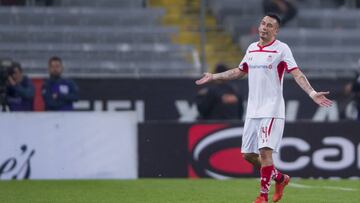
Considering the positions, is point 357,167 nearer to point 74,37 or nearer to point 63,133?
point 63,133

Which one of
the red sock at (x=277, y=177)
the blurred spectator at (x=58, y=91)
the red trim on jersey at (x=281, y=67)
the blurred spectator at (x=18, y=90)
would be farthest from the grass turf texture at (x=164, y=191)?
the blurred spectator at (x=18, y=90)

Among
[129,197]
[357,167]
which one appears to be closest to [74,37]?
[357,167]

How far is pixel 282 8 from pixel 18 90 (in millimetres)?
7590

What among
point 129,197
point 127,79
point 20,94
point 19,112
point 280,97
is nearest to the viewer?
point 280,97

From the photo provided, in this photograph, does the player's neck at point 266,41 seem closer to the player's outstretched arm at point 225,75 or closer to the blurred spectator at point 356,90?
the player's outstretched arm at point 225,75

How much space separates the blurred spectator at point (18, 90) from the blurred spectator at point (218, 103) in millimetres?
2960

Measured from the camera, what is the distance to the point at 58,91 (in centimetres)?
1753

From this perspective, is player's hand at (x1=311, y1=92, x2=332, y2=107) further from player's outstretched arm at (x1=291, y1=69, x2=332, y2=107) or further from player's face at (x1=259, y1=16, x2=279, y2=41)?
player's face at (x1=259, y1=16, x2=279, y2=41)

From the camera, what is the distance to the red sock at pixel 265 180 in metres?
10.8

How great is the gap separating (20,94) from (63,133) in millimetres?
1516

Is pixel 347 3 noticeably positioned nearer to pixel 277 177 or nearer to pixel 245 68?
pixel 245 68

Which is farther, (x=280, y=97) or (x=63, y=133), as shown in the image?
(x=63, y=133)

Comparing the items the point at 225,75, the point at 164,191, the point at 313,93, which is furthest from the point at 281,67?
the point at 164,191

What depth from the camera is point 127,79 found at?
1997 cm
